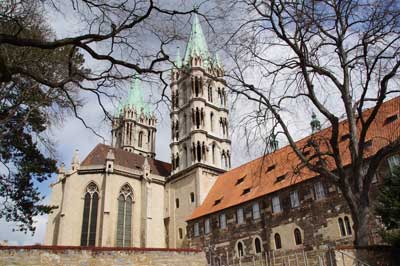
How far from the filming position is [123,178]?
37.2 m

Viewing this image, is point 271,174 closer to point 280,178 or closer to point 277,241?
point 280,178

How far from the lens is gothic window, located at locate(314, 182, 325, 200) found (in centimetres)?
2322

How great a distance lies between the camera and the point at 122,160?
41.2 metres

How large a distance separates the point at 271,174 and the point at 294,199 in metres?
4.45

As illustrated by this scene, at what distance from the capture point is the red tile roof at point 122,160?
128 feet

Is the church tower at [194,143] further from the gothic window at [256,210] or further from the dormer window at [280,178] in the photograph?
the dormer window at [280,178]

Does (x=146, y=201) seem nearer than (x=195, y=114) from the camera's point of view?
Yes

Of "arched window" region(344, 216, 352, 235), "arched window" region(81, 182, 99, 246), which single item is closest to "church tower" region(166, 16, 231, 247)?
"arched window" region(81, 182, 99, 246)

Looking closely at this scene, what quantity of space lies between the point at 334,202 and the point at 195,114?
2271cm

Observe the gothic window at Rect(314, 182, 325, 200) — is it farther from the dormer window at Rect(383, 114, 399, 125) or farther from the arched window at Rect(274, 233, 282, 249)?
the dormer window at Rect(383, 114, 399, 125)

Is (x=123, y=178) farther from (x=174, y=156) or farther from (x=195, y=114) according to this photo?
(x=195, y=114)

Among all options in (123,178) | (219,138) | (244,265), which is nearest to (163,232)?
(123,178)

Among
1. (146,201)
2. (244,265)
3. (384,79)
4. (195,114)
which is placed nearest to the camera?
(384,79)

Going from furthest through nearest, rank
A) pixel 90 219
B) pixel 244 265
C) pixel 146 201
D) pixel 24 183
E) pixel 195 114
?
pixel 195 114 → pixel 146 201 → pixel 90 219 → pixel 244 265 → pixel 24 183
